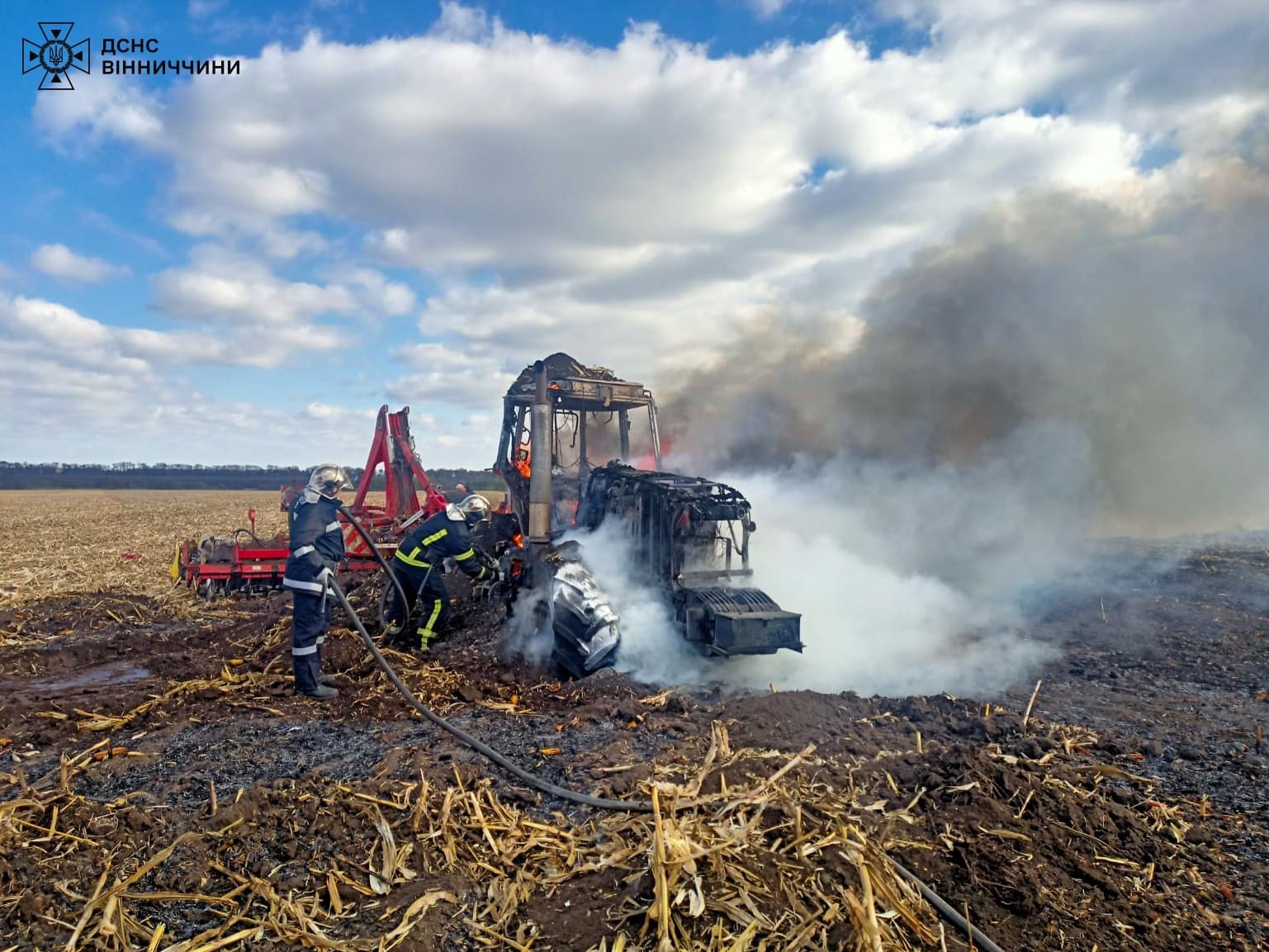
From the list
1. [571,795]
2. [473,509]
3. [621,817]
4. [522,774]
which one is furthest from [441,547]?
[621,817]

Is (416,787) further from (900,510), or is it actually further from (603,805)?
(900,510)

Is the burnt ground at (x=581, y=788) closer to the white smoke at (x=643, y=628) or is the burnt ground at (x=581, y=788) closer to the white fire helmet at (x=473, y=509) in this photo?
the white smoke at (x=643, y=628)

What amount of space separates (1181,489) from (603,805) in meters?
21.8

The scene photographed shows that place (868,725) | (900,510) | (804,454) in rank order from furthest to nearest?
(804,454), (900,510), (868,725)

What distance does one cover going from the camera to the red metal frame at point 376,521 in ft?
43.4

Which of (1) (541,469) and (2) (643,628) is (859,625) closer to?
(2) (643,628)

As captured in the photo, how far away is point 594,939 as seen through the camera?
10.9 ft

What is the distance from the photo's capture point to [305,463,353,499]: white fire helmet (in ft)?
24.7

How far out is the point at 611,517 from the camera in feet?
31.7

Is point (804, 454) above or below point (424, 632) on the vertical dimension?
above

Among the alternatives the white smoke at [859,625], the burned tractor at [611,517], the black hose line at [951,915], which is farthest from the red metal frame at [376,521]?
the black hose line at [951,915]

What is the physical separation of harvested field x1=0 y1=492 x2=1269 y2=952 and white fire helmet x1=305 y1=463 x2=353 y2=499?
6.26 feet

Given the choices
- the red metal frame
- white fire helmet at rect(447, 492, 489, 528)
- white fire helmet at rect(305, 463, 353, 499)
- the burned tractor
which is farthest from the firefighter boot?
the red metal frame

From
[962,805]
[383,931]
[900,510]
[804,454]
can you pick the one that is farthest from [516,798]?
[804,454]
